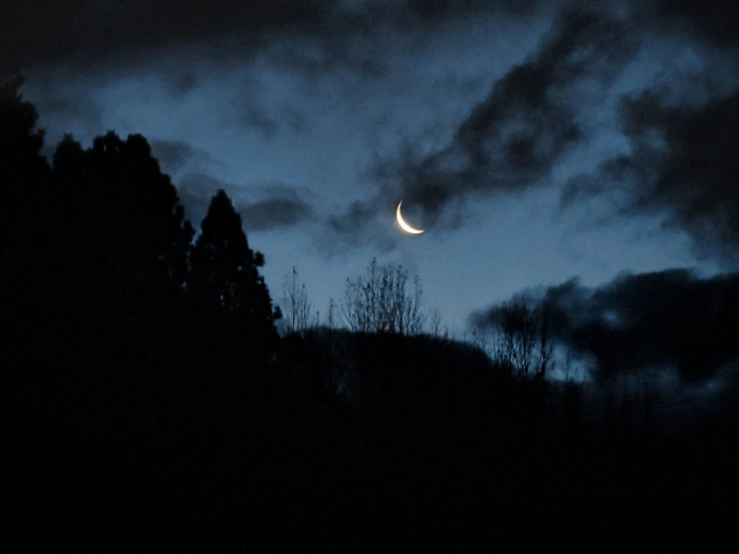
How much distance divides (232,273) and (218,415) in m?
7.38

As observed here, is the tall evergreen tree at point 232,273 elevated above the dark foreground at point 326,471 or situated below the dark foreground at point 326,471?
above

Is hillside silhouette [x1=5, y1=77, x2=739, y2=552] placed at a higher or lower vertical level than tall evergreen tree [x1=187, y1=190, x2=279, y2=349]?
lower

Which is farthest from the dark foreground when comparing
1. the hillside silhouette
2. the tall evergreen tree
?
the tall evergreen tree

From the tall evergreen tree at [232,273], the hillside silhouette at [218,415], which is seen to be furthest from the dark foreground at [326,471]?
the tall evergreen tree at [232,273]

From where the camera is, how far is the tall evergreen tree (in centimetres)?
2008

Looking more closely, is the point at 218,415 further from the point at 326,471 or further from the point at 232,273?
the point at 232,273

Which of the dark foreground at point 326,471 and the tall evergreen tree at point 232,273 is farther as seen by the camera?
the tall evergreen tree at point 232,273

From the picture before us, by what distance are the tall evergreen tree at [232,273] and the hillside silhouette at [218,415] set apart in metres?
0.09

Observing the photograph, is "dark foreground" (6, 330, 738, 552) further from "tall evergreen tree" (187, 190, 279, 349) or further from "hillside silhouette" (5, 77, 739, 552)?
"tall evergreen tree" (187, 190, 279, 349)

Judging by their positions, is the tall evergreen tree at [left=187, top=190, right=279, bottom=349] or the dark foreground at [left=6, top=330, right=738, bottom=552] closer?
the dark foreground at [left=6, top=330, right=738, bottom=552]

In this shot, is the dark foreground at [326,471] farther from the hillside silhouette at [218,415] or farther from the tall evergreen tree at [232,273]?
the tall evergreen tree at [232,273]

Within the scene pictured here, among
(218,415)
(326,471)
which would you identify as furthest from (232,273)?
(326,471)

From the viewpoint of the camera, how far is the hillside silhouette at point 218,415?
37.1 ft

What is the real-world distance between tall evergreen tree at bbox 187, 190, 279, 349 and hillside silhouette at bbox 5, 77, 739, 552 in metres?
0.09
